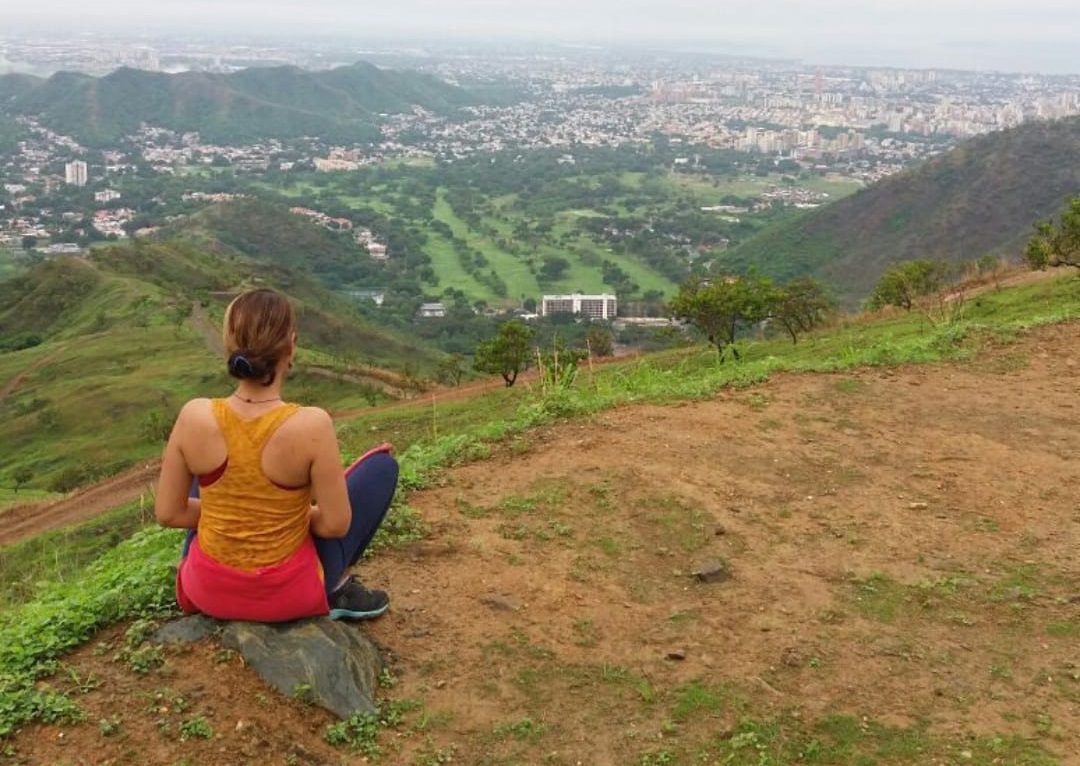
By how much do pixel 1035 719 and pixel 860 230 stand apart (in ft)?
185

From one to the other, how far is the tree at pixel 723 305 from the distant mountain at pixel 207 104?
131 metres

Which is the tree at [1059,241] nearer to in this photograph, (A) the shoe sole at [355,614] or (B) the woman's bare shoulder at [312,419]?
(A) the shoe sole at [355,614]

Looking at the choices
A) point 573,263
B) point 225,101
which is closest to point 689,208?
point 573,263

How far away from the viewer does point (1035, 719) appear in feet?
11.3

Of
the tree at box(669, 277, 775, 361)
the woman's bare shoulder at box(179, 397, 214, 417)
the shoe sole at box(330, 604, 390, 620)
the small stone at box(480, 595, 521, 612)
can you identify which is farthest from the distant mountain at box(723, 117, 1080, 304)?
the woman's bare shoulder at box(179, 397, 214, 417)

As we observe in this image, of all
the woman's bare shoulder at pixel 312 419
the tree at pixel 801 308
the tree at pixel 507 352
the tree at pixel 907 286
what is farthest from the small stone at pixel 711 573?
the tree at pixel 907 286

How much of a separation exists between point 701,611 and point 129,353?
34.1 metres

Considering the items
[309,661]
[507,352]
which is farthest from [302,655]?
[507,352]

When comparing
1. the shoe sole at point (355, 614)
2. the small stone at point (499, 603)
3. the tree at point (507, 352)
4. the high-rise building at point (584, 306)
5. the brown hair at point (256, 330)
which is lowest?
the high-rise building at point (584, 306)

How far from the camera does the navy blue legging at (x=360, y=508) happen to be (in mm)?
3492

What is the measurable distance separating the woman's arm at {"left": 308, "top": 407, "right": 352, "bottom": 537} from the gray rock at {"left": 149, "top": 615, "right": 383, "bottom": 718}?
0.37 meters

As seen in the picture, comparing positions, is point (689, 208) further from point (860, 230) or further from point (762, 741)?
point (762, 741)

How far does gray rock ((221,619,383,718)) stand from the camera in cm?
325

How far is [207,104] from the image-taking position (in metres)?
148
